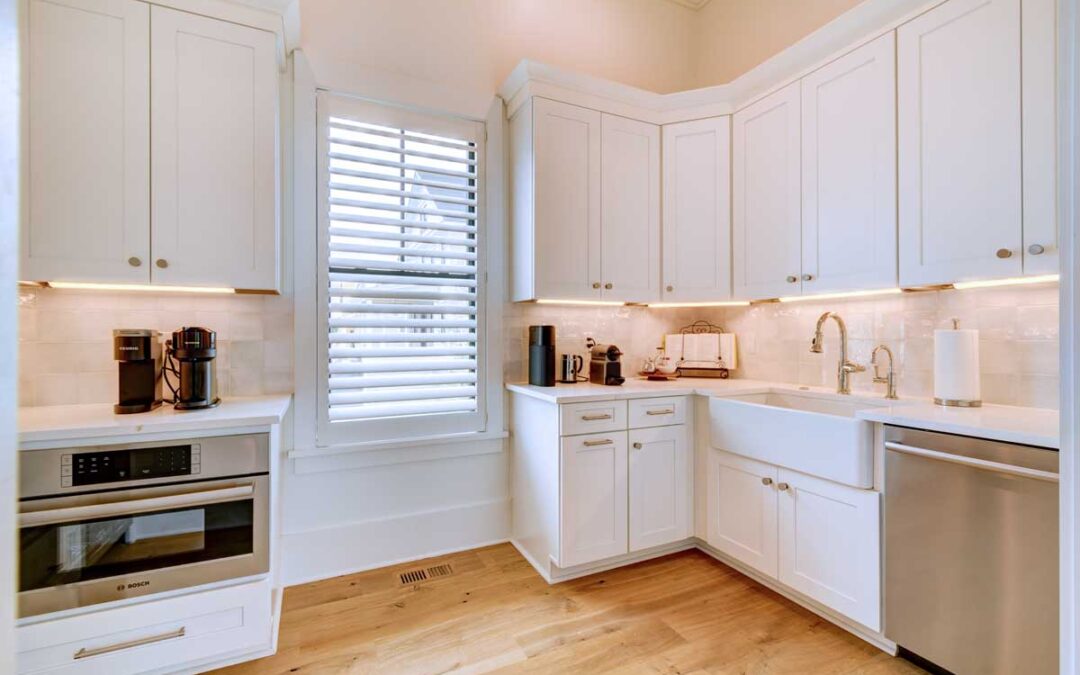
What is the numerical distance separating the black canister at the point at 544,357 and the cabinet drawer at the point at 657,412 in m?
0.51

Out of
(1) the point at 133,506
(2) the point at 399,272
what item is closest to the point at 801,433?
(2) the point at 399,272

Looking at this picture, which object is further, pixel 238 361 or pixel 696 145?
pixel 696 145

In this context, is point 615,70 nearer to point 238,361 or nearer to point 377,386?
point 377,386

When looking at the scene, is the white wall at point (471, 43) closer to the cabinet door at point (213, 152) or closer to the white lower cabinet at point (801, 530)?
the cabinet door at point (213, 152)

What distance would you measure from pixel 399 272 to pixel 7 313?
2.14 meters

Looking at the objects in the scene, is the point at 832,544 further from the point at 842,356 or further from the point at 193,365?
the point at 193,365

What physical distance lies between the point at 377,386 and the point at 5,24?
213cm

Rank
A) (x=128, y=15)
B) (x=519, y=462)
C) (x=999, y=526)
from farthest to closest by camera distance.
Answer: (x=519, y=462) < (x=128, y=15) < (x=999, y=526)

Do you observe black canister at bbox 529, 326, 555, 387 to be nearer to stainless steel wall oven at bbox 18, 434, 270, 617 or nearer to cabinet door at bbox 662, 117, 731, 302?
cabinet door at bbox 662, 117, 731, 302

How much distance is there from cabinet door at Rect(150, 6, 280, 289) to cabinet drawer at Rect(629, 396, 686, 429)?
73.2 inches

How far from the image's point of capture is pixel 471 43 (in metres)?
2.70

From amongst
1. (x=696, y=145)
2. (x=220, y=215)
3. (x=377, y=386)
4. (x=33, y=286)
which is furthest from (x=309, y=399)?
(x=696, y=145)

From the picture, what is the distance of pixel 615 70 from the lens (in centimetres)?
320

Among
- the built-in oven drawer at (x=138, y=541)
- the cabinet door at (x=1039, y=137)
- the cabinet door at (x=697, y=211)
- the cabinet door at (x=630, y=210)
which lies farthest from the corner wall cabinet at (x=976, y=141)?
the built-in oven drawer at (x=138, y=541)
